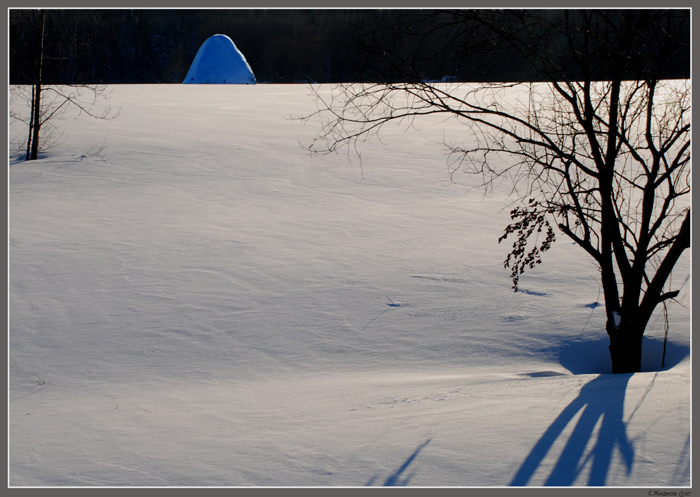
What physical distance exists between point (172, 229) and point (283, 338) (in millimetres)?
3341

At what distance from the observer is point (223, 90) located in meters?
24.3

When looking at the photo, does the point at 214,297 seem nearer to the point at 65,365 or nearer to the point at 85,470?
the point at 65,365

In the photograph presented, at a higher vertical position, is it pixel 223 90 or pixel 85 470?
pixel 223 90

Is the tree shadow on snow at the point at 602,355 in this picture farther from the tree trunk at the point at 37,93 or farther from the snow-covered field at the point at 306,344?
the tree trunk at the point at 37,93

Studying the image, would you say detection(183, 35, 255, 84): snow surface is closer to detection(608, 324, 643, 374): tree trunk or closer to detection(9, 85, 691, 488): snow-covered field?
detection(9, 85, 691, 488): snow-covered field

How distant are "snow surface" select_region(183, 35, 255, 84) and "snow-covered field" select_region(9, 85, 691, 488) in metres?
21.5

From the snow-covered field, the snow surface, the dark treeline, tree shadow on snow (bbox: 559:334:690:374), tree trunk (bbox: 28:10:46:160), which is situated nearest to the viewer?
the snow-covered field

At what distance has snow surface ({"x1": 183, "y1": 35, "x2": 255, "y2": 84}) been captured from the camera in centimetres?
3128

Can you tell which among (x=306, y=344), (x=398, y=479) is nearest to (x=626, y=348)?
(x=398, y=479)

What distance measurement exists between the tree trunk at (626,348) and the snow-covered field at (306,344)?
0.73 feet

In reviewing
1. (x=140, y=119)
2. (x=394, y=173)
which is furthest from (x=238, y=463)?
(x=140, y=119)

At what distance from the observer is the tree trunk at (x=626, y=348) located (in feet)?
14.8

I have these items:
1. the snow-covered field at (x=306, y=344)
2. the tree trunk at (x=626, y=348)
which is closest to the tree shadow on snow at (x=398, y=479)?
the snow-covered field at (x=306, y=344)

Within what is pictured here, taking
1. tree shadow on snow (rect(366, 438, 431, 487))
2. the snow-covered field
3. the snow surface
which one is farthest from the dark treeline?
the snow surface
